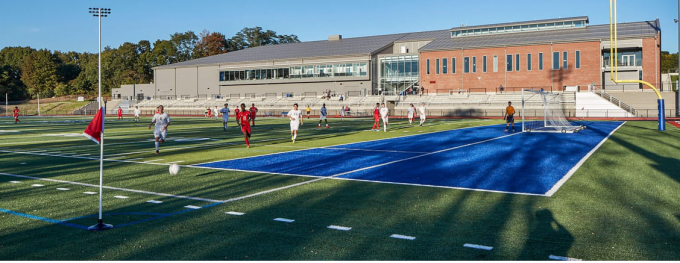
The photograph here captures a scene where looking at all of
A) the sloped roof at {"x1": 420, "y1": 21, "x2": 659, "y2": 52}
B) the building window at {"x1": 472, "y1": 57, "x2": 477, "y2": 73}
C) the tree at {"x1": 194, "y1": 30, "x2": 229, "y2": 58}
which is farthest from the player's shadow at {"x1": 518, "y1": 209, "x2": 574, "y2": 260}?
the tree at {"x1": 194, "y1": 30, "x2": 229, "y2": 58}

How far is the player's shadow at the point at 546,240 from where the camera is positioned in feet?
19.4

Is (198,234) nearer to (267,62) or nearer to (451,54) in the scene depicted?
(451,54)

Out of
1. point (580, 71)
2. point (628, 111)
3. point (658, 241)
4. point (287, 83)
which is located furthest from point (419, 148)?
point (287, 83)

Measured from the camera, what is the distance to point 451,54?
70438 millimetres

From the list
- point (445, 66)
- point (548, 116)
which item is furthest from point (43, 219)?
point (445, 66)

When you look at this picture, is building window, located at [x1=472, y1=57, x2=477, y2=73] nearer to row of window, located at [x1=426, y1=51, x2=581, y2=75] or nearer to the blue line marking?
row of window, located at [x1=426, y1=51, x2=581, y2=75]

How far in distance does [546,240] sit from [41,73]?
13308cm

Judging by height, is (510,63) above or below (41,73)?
below

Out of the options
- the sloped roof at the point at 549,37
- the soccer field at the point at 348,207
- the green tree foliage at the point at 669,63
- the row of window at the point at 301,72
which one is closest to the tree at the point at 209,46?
the row of window at the point at 301,72

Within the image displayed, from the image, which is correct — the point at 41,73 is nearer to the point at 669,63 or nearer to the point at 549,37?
the point at 549,37

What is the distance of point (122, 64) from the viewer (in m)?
116

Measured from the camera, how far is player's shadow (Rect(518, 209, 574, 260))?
5898mm

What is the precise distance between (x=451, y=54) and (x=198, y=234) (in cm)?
6663

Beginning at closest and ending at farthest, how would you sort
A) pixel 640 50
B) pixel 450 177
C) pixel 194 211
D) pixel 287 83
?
pixel 194 211 < pixel 450 177 < pixel 640 50 < pixel 287 83
